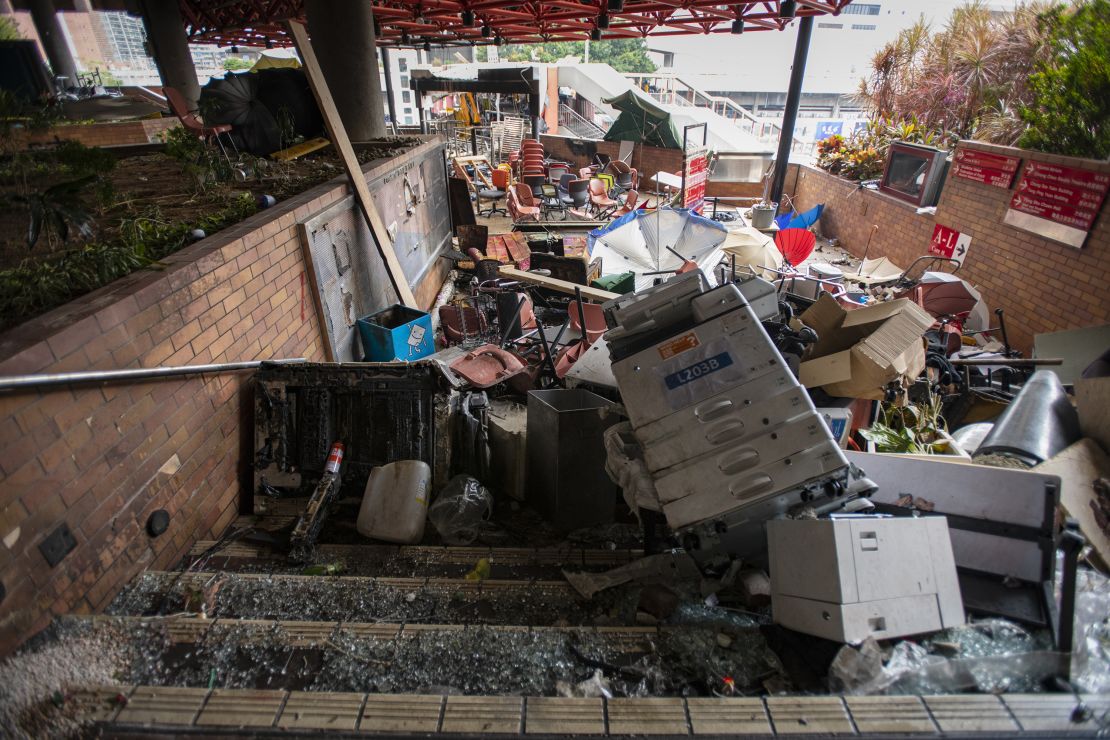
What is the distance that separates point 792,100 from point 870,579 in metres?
12.7

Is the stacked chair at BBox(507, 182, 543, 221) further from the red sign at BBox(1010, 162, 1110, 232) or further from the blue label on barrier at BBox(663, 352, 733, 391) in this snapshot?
the blue label on barrier at BBox(663, 352, 733, 391)

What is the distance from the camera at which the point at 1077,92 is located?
21.5 feet

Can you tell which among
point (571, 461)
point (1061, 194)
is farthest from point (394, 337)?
point (1061, 194)

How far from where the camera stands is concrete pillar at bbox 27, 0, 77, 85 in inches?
565

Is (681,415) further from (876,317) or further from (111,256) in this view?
(111,256)

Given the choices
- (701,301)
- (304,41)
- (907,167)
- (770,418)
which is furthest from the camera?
(907,167)

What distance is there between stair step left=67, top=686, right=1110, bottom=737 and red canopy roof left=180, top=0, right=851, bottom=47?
13045 mm

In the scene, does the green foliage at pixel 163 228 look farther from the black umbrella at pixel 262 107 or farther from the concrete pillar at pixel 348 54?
the concrete pillar at pixel 348 54

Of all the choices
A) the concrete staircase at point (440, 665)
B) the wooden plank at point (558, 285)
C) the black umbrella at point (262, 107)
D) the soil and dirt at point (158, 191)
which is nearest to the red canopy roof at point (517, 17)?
the black umbrella at point (262, 107)

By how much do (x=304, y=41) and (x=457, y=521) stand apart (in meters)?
4.85

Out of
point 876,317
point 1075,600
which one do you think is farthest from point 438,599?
point 876,317

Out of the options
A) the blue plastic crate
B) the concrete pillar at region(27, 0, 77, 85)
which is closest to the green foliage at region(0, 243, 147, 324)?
the blue plastic crate

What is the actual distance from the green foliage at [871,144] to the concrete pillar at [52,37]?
19159 mm

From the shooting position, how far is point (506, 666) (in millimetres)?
2023
